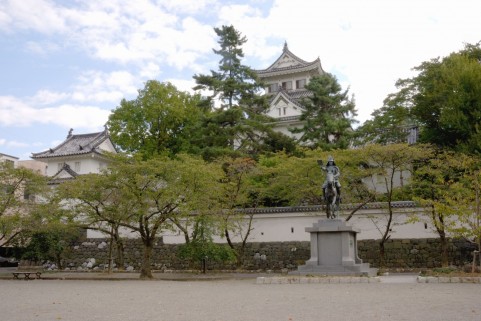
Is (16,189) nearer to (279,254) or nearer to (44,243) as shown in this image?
(44,243)

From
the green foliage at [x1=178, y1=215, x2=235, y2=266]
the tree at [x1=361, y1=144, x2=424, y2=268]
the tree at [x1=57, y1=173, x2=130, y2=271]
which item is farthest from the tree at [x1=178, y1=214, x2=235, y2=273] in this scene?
the tree at [x1=361, y1=144, x2=424, y2=268]

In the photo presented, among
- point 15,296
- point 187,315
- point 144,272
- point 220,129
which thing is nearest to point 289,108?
point 220,129

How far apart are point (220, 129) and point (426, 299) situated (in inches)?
903

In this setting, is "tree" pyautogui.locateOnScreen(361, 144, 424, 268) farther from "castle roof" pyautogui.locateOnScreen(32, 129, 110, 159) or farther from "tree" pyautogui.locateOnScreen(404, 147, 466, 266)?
"castle roof" pyautogui.locateOnScreen(32, 129, 110, 159)

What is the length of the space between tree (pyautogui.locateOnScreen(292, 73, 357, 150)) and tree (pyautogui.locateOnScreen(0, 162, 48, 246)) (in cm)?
1698

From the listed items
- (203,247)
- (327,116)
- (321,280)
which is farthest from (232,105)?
(321,280)

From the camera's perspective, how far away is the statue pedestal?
61.2 feet

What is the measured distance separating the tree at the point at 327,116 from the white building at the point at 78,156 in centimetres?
1778

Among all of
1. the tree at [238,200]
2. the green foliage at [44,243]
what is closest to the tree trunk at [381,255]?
the tree at [238,200]

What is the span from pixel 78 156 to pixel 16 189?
18.0 meters

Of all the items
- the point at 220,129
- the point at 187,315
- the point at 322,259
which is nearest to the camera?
the point at 187,315

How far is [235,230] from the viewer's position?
91.1ft

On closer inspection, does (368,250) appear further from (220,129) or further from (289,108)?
(289,108)

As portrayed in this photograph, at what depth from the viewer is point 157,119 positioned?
42812 millimetres
